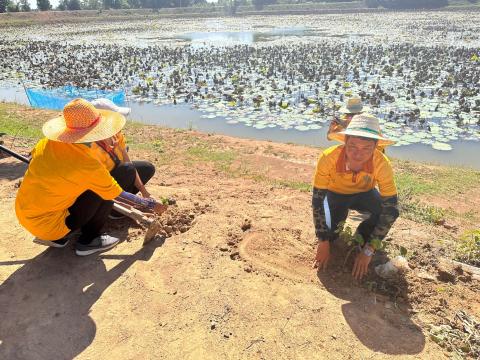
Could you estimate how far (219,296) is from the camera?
2625mm

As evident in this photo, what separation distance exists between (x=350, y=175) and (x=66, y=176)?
2.04 m

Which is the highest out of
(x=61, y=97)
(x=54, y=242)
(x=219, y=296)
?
(x=54, y=242)

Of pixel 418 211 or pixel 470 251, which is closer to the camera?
pixel 470 251

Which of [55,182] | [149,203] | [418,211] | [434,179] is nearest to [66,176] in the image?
[55,182]

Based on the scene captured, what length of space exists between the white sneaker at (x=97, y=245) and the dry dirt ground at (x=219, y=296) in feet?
0.19

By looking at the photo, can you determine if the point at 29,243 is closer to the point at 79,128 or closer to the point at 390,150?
the point at 79,128

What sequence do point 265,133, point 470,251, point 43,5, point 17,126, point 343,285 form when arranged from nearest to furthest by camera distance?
point 343,285
point 470,251
point 17,126
point 265,133
point 43,5

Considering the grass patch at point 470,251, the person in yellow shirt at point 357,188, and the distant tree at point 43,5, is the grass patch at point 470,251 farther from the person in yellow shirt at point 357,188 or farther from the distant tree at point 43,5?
the distant tree at point 43,5

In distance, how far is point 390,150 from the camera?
7.61 m

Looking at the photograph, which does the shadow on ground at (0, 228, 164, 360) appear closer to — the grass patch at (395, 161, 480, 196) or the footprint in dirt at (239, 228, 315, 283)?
the footprint in dirt at (239, 228, 315, 283)

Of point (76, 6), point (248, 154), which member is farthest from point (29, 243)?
point (76, 6)

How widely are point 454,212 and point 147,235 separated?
3.89 m

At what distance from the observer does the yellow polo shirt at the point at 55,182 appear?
8.20 ft

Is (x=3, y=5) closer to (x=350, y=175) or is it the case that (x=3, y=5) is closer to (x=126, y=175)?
(x=126, y=175)
